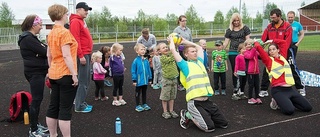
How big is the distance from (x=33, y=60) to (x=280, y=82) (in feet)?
15.9

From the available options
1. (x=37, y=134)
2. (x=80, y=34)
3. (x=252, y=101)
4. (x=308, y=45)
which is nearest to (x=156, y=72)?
(x=252, y=101)

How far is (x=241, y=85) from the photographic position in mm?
7977

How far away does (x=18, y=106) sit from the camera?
6.21m

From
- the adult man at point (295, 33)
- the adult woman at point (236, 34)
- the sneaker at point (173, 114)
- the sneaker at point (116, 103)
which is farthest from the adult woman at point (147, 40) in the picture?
the adult man at point (295, 33)

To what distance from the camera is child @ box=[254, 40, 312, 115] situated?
6.60 meters

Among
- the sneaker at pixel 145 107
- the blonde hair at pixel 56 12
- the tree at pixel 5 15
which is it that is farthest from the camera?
the tree at pixel 5 15

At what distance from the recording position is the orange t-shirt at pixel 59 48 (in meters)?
4.49

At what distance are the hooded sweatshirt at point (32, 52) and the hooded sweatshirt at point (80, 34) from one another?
900 millimetres

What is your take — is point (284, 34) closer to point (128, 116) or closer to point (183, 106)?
point (183, 106)

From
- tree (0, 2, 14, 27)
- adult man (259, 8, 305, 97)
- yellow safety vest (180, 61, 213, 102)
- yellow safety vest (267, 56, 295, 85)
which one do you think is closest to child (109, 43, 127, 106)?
yellow safety vest (180, 61, 213, 102)

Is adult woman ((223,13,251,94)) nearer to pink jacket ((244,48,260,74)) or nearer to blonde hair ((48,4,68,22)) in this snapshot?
pink jacket ((244,48,260,74))

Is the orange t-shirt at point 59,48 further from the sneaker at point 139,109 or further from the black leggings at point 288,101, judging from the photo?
the black leggings at point 288,101

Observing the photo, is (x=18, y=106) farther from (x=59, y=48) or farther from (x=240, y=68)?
(x=240, y=68)

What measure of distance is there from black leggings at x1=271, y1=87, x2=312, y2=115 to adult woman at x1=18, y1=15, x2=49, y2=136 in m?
4.52
